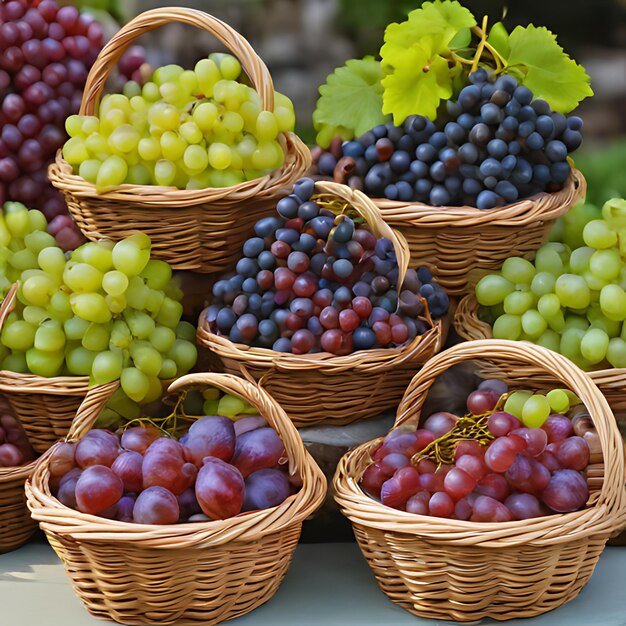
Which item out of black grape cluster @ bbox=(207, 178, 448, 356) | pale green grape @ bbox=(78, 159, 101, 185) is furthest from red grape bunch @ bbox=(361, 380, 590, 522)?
pale green grape @ bbox=(78, 159, 101, 185)

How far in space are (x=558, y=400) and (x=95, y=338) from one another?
2.67ft

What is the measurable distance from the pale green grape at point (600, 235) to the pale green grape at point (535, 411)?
36 cm

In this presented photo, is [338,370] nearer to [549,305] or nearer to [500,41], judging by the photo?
[549,305]

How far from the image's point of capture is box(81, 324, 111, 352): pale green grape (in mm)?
1668

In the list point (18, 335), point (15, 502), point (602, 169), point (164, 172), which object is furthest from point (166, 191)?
point (602, 169)

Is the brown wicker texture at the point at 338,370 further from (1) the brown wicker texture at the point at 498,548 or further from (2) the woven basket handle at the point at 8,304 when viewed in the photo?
(2) the woven basket handle at the point at 8,304

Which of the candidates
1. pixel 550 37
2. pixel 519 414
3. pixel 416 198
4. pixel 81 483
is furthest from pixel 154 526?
pixel 550 37

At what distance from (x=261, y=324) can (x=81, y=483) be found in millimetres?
458

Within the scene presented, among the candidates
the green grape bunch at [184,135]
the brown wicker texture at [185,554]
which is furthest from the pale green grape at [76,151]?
the brown wicker texture at [185,554]

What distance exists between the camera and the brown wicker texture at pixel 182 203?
5.64ft

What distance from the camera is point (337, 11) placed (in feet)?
10.7

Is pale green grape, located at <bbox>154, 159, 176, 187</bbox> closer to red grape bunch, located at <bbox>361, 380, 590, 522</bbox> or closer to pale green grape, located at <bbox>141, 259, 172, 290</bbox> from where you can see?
pale green grape, located at <bbox>141, 259, 172, 290</bbox>

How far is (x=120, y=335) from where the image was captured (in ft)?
5.46

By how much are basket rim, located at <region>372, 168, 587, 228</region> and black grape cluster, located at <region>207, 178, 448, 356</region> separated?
0.11 m
